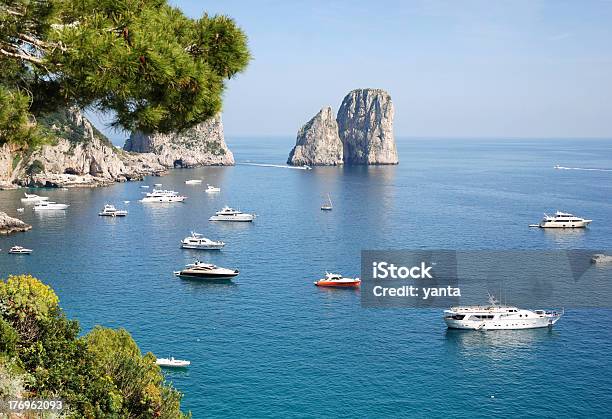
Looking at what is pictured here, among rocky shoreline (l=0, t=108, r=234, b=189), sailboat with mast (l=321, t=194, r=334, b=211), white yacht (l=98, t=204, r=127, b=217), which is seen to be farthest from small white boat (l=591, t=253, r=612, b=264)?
rocky shoreline (l=0, t=108, r=234, b=189)

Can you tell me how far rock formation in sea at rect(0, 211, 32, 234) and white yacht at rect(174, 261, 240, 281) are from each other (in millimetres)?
34180

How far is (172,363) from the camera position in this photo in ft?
127

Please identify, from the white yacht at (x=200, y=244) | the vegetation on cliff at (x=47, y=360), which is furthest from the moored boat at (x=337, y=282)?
the vegetation on cliff at (x=47, y=360)

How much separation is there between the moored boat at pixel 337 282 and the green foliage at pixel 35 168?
321 feet

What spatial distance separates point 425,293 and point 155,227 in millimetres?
47740

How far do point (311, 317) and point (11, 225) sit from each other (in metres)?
54.4

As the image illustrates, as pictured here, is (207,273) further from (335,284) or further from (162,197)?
(162,197)

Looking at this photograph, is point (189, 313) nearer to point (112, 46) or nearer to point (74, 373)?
point (74, 373)

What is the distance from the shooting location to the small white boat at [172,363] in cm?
A: 3817

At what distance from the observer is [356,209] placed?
4294 inches

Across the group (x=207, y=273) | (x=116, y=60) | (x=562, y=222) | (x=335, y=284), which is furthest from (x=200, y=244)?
(x=116, y=60)

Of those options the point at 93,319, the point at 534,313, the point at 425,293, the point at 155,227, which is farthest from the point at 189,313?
the point at 155,227

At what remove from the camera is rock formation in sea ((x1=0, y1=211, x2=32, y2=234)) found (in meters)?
81.7

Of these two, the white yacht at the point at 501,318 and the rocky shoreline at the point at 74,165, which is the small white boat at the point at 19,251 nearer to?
the white yacht at the point at 501,318
